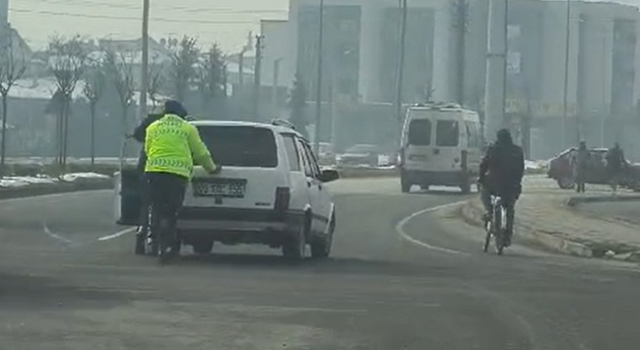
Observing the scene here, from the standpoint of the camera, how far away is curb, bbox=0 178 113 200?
1659 inches

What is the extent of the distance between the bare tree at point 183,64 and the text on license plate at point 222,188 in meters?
45.8

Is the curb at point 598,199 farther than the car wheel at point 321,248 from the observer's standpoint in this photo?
Yes

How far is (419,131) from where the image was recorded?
1980 inches

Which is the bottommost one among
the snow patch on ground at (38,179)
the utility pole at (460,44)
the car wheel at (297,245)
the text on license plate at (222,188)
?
the snow patch on ground at (38,179)

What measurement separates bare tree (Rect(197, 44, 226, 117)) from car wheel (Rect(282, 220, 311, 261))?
2002 inches

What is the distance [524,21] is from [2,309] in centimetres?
10538

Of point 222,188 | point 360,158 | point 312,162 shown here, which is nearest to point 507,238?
point 312,162

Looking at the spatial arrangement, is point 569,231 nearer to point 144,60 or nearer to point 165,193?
point 165,193

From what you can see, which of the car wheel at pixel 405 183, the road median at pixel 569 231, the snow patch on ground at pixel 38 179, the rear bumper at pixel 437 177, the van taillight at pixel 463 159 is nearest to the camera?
the road median at pixel 569 231

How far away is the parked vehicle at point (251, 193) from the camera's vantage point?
18250mm

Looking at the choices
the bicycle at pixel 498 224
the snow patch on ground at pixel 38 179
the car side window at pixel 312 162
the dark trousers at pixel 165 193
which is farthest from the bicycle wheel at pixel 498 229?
the snow patch on ground at pixel 38 179

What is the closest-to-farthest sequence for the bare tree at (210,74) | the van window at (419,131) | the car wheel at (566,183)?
1. the van window at (419,131)
2. the car wheel at (566,183)
3. the bare tree at (210,74)

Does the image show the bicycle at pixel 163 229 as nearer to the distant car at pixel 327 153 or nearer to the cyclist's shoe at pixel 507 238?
the cyclist's shoe at pixel 507 238

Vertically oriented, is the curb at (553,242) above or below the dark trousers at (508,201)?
below
